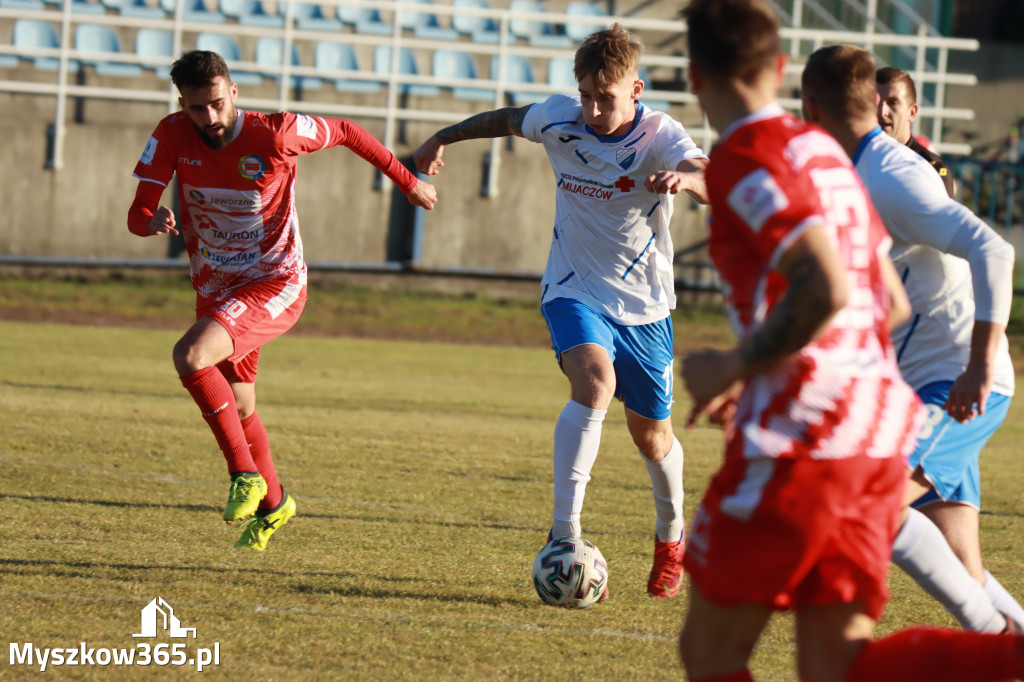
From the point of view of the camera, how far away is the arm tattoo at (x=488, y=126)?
533cm

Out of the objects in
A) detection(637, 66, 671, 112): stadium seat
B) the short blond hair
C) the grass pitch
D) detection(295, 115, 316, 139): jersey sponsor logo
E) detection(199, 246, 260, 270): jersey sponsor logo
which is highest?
detection(637, 66, 671, 112): stadium seat

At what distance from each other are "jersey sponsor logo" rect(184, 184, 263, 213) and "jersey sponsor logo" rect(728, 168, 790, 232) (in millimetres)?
3716

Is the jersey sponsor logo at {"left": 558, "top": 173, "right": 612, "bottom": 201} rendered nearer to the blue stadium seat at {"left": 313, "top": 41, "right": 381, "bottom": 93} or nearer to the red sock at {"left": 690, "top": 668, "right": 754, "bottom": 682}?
Result: the red sock at {"left": 690, "top": 668, "right": 754, "bottom": 682}

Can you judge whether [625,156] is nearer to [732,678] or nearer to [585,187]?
[585,187]

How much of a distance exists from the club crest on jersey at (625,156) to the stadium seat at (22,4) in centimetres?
1748

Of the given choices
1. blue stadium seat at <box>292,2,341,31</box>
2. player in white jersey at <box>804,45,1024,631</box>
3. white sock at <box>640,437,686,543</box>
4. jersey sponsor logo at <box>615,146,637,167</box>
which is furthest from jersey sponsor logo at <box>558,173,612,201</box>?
blue stadium seat at <box>292,2,341,31</box>

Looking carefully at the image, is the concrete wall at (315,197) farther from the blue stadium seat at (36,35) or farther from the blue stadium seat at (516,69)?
the blue stadium seat at (516,69)

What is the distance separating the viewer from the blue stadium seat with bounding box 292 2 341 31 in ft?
67.8

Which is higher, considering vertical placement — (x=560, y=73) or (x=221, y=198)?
(x=560, y=73)

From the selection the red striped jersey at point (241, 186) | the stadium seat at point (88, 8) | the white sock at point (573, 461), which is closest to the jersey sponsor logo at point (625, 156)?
the white sock at point (573, 461)

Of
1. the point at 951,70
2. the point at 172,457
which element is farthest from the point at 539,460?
the point at 951,70

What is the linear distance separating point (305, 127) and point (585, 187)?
1.56 metres

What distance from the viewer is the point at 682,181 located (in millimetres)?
4129

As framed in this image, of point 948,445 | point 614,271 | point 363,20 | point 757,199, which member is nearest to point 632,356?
point 614,271
